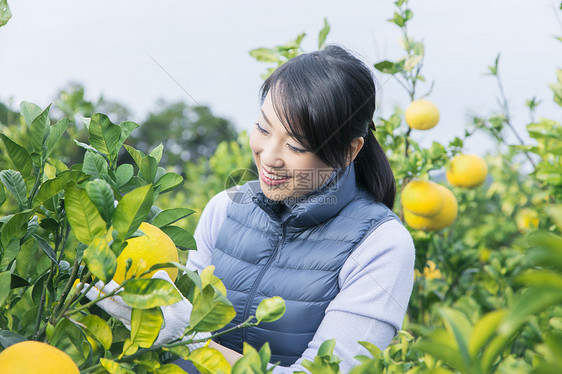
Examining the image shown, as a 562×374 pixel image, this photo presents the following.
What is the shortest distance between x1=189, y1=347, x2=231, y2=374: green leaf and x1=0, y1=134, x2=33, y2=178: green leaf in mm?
297

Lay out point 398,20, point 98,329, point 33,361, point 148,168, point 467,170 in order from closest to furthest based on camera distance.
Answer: point 33,361, point 98,329, point 148,168, point 398,20, point 467,170

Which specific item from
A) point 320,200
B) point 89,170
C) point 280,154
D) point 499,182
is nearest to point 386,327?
point 320,200

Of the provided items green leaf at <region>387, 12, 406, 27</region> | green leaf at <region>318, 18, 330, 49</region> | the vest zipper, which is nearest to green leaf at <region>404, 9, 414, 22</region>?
green leaf at <region>387, 12, 406, 27</region>

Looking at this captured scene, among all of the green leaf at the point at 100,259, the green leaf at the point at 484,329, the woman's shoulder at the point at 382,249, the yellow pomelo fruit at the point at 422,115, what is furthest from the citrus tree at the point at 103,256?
the yellow pomelo fruit at the point at 422,115

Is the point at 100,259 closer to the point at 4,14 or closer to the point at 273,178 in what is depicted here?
the point at 4,14

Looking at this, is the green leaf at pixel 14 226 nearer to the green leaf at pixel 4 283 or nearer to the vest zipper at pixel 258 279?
the green leaf at pixel 4 283

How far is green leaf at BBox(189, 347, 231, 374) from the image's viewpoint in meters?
0.51

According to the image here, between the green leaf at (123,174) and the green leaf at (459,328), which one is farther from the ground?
the green leaf at (123,174)

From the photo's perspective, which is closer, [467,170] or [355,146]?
[355,146]

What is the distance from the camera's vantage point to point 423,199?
57.4 inches

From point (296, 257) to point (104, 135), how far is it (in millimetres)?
547

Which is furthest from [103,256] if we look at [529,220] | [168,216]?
[529,220]

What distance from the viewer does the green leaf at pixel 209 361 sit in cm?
51

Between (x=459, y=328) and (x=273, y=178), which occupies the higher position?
(x=459, y=328)
